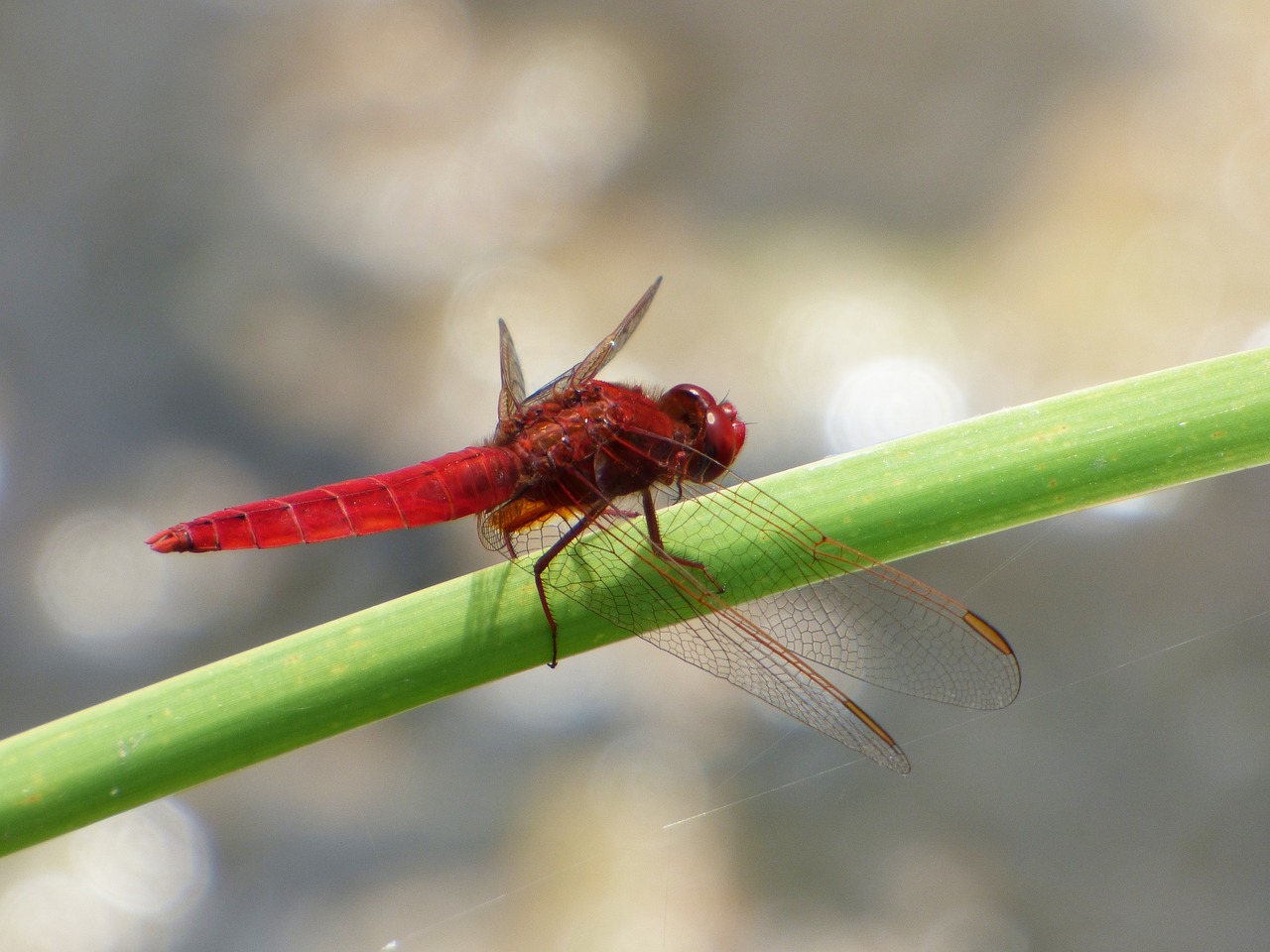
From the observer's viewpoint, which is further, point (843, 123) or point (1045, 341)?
point (843, 123)

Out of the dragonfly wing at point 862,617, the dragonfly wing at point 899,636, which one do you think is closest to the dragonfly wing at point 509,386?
the dragonfly wing at point 862,617

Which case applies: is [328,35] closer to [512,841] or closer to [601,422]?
[601,422]

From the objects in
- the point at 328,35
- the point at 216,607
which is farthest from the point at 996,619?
the point at 328,35

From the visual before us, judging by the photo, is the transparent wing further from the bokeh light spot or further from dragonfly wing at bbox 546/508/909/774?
the bokeh light spot

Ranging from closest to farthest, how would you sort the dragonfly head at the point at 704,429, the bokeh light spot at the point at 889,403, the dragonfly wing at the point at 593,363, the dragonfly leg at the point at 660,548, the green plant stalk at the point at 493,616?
the green plant stalk at the point at 493,616 → the dragonfly leg at the point at 660,548 → the dragonfly head at the point at 704,429 → the dragonfly wing at the point at 593,363 → the bokeh light spot at the point at 889,403

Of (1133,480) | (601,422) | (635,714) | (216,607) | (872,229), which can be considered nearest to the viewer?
(1133,480)

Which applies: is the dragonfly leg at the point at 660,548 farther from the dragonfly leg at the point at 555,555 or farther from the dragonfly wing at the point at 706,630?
the dragonfly leg at the point at 555,555
